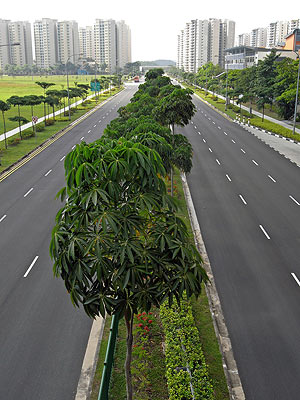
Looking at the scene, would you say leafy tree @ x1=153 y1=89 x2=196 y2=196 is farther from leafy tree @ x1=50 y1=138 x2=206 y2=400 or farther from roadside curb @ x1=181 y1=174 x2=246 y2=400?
leafy tree @ x1=50 y1=138 x2=206 y2=400

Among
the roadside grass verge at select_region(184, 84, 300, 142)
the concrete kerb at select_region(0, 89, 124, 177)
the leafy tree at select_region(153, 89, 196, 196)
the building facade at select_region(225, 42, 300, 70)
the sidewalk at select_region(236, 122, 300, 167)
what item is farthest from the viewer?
the building facade at select_region(225, 42, 300, 70)

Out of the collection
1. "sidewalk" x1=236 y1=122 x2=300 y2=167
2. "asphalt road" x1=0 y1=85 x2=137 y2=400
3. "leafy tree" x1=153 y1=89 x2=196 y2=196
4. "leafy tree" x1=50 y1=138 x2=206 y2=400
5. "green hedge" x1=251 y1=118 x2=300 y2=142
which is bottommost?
"asphalt road" x1=0 y1=85 x2=137 y2=400

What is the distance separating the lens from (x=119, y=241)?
6.80 meters

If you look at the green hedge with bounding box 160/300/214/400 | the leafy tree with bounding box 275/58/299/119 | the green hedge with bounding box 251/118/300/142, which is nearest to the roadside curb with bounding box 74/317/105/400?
the green hedge with bounding box 160/300/214/400

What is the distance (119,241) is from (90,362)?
5.80 metres

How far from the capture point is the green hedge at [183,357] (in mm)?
9156

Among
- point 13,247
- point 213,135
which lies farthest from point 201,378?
point 213,135

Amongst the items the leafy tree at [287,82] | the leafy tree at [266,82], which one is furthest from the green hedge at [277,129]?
the leafy tree at [266,82]

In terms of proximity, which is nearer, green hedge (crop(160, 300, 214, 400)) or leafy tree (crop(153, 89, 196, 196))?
green hedge (crop(160, 300, 214, 400))

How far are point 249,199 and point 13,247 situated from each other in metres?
13.6

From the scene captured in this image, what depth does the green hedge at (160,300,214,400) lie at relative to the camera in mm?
9156

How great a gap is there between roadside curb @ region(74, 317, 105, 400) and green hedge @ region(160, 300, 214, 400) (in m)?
1.93

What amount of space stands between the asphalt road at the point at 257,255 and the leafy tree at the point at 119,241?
5.19m

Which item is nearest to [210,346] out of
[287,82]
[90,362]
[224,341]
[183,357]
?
[224,341]
